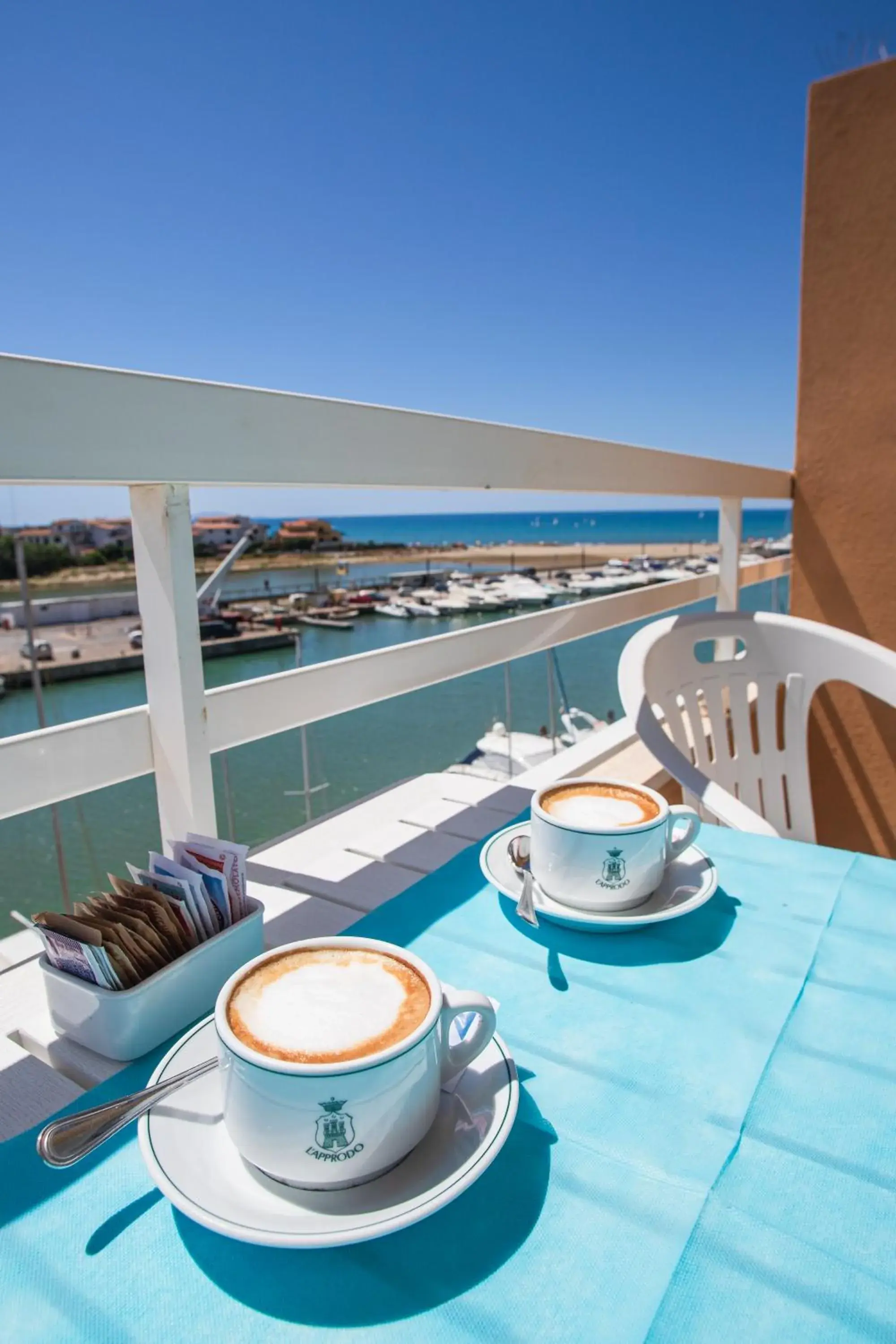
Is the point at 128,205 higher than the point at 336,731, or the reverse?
the point at 128,205

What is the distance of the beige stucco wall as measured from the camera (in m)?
2.33

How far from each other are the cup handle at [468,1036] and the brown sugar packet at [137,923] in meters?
0.23

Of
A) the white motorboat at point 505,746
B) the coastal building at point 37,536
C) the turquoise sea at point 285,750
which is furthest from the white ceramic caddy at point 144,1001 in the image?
the white motorboat at point 505,746

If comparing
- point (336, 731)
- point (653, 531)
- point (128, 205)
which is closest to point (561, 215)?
point (336, 731)

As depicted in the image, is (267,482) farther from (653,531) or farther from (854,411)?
(653,531)

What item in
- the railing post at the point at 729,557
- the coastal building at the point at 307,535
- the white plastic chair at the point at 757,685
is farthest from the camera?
the coastal building at the point at 307,535

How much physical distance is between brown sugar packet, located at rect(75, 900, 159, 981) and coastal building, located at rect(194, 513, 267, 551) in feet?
1.52

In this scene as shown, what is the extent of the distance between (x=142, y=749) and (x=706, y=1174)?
71 centimetres

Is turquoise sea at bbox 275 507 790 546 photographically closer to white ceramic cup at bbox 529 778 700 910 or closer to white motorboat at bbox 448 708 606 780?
white motorboat at bbox 448 708 606 780

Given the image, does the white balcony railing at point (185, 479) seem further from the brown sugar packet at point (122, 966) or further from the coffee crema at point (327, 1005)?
the coffee crema at point (327, 1005)

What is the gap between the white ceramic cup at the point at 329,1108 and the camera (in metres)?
0.32

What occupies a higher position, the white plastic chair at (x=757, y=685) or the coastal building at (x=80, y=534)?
the coastal building at (x=80, y=534)

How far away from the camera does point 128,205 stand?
31.2 meters

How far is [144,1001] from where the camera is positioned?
48 centimetres
